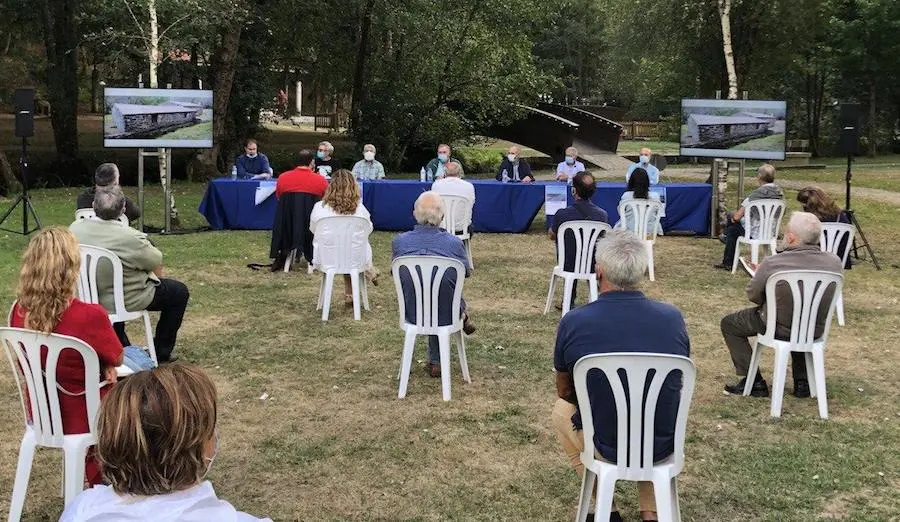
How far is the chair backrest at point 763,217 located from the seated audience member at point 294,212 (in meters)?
4.64

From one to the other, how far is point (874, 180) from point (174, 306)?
18.6m

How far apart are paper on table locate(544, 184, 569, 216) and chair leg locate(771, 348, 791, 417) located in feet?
22.1

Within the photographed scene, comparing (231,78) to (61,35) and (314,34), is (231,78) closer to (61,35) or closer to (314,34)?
(314,34)

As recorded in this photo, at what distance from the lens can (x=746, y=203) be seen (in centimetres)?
887

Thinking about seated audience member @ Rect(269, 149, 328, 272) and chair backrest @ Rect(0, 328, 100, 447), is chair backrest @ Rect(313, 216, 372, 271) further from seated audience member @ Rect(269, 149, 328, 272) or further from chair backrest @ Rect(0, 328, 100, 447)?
chair backrest @ Rect(0, 328, 100, 447)

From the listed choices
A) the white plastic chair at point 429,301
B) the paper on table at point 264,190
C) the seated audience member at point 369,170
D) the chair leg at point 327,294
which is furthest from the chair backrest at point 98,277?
the seated audience member at point 369,170

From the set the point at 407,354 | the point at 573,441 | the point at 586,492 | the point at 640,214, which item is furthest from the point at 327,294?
the point at 586,492

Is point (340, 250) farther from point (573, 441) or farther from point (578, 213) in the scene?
point (573, 441)

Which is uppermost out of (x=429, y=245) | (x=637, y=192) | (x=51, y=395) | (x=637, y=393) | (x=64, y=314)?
(x=637, y=192)

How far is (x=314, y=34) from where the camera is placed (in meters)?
20.1

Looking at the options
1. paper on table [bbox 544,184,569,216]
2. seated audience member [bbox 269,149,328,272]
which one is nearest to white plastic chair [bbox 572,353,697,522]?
seated audience member [bbox 269,149,328,272]

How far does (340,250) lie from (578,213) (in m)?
2.01

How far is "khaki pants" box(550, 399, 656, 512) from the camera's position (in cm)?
319

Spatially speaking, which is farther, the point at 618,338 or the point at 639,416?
the point at 618,338
